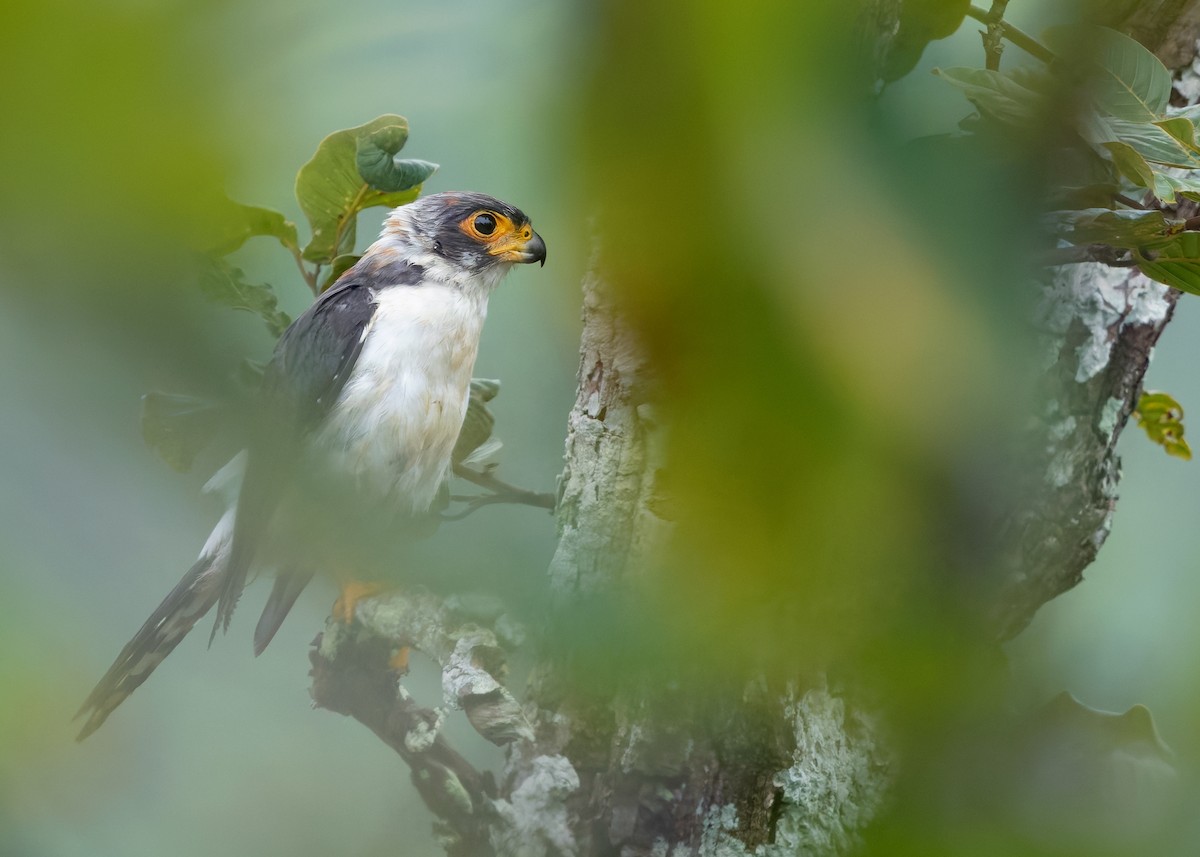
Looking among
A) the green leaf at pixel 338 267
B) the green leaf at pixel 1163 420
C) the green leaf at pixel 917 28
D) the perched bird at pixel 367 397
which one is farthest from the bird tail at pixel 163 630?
the green leaf at pixel 1163 420

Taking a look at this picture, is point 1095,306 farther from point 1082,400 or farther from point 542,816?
point 542,816

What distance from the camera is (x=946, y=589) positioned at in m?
0.50

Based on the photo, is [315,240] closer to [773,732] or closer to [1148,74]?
[773,732]

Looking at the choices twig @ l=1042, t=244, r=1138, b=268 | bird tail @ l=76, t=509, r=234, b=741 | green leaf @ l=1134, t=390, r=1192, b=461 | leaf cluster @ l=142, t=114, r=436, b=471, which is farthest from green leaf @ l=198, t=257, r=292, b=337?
green leaf @ l=1134, t=390, r=1192, b=461

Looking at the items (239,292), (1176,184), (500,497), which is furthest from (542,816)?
(1176,184)

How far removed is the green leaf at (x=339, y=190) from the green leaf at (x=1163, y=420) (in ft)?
2.74

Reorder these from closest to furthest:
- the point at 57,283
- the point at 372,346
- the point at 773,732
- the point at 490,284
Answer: the point at 57,283
the point at 773,732
the point at 490,284
the point at 372,346

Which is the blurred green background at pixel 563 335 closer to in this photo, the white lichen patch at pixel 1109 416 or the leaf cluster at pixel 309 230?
the leaf cluster at pixel 309 230

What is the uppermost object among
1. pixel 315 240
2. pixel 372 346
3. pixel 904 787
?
pixel 315 240

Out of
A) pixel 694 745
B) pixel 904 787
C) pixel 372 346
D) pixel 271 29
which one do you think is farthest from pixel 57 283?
pixel 372 346

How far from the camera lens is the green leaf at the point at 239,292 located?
0.40 m

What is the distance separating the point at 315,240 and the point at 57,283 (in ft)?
0.75

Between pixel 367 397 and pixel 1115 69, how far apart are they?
0.72 meters

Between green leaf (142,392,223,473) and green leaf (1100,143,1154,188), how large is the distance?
52cm
